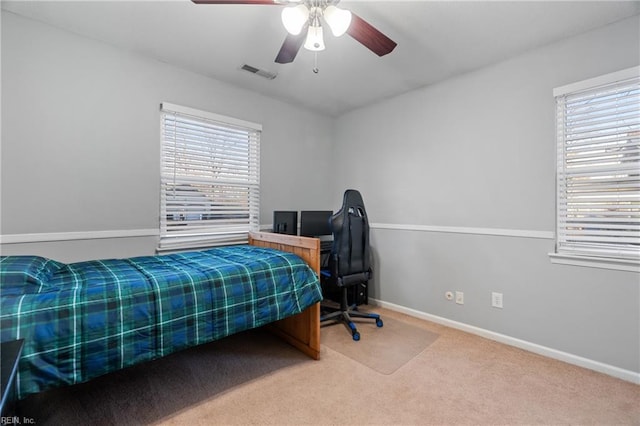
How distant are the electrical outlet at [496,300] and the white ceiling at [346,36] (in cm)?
204

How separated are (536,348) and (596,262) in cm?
81

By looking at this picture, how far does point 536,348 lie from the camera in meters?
2.36

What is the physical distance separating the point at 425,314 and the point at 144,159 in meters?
3.05

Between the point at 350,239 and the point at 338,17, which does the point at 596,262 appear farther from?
the point at 338,17

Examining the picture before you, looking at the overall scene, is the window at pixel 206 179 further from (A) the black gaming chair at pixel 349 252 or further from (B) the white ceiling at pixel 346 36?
(A) the black gaming chair at pixel 349 252

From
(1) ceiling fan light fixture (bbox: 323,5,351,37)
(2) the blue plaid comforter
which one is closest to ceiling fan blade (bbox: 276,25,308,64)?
(1) ceiling fan light fixture (bbox: 323,5,351,37)

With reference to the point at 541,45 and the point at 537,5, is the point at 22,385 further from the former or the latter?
the point at 541,45

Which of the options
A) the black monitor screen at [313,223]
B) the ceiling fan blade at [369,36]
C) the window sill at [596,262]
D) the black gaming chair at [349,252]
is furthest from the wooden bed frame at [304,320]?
the window sill at [596,262]

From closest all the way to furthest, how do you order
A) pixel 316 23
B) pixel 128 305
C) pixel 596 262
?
pixel 128 305 → pixel 316 23 → pixel 596 262

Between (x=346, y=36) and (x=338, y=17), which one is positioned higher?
(x=346, y=36)

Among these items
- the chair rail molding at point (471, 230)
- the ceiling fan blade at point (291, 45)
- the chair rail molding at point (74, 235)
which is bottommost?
the chair rail molding at point (74, 235)

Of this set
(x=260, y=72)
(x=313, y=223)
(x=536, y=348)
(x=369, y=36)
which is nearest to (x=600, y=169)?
(x=536, y=348)

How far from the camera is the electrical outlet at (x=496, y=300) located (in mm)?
2572

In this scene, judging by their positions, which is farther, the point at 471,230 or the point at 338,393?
the point at 471,230
